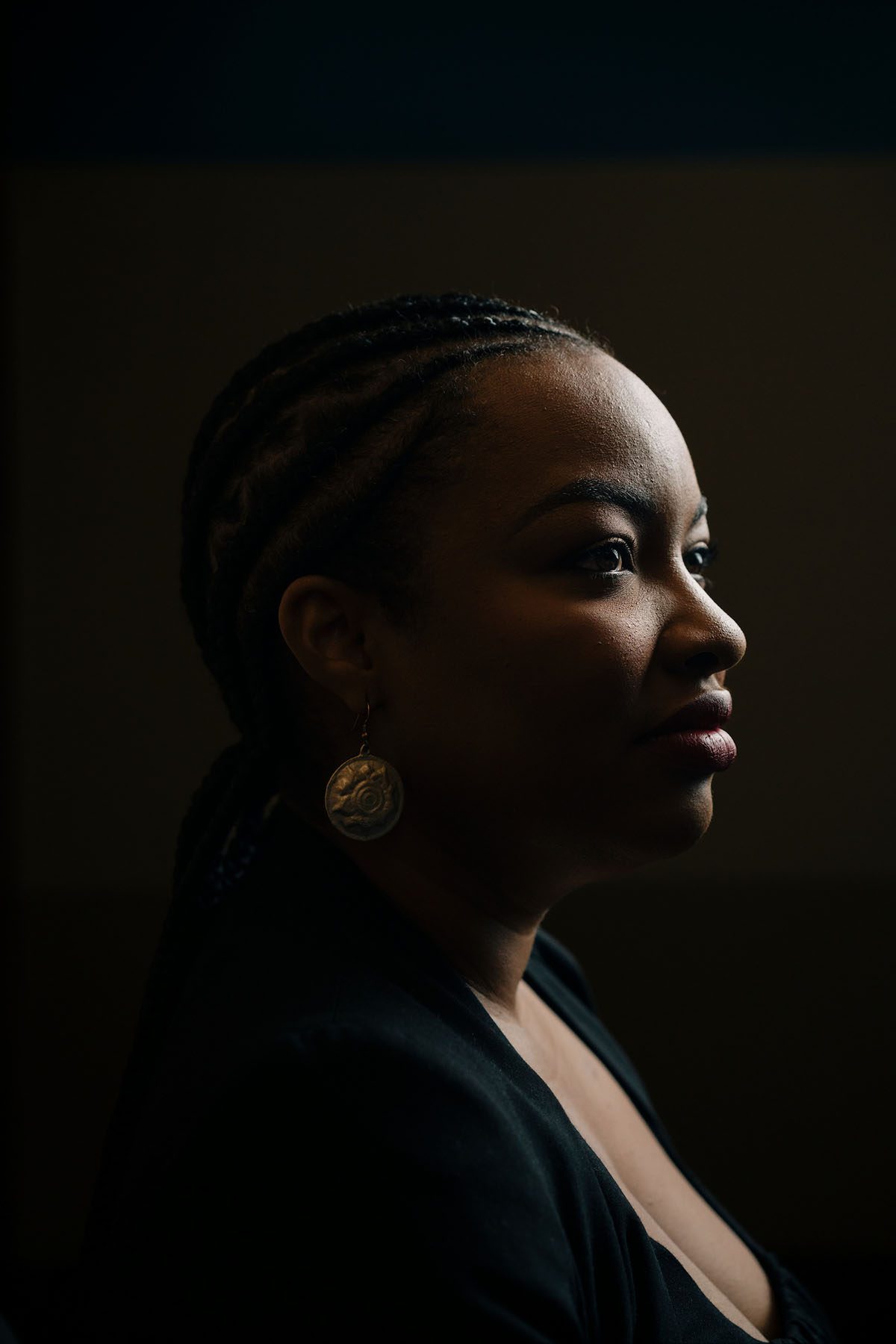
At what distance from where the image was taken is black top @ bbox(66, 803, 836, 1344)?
2.10 ft

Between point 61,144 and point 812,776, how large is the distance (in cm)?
145

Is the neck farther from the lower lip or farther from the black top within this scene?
the lower lip

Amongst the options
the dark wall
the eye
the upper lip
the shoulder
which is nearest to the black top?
the shoulder

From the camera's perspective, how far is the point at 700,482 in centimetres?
171

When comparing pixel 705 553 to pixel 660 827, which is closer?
pixel 660 827

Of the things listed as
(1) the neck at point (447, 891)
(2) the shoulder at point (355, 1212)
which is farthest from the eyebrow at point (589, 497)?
(2) the shoulder at point (355, 1212)

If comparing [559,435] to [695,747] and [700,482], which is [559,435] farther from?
[700,482]

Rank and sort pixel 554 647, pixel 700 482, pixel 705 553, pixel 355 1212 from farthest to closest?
pixel 700 482
pixel 705 553
pixel 554 647
pixel 355 1212

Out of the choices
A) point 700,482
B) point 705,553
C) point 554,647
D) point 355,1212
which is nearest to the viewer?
point 355,1212

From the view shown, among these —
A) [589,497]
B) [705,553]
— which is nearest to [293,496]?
[589,497]

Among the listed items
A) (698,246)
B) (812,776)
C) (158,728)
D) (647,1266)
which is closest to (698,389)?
(698,246)

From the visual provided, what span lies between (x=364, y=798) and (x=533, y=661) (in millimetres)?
162

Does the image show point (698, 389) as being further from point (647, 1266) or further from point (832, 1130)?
point (647, 1266)

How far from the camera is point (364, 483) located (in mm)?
848
